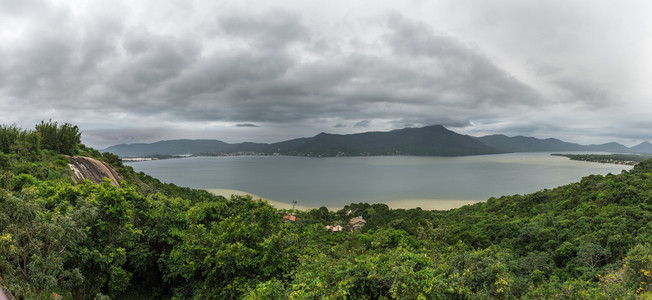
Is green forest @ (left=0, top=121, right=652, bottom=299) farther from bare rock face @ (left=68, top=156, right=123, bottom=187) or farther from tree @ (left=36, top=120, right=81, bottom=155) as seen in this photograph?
tree @ (left=36, top=120, right=81, bottom=155)

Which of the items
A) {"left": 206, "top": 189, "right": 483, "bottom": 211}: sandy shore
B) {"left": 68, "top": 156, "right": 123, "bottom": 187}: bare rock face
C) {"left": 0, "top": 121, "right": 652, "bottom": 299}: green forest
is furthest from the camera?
{"left": 206, "top": 189, "right": 483, "bottom": 211}: sandy shore

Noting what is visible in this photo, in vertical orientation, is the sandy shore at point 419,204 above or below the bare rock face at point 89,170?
below

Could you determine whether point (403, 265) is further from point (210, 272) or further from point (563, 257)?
point (563, 257)

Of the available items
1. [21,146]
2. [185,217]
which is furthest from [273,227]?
[21,146]

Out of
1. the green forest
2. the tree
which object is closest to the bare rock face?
the tree

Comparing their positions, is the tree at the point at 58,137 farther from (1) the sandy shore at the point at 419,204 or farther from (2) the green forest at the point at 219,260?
(1) the sandy shore at the point at 419,204

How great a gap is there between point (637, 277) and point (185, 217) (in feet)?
51.8

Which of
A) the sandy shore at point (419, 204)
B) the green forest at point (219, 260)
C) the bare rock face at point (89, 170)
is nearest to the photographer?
the green forest at point (219, 260)

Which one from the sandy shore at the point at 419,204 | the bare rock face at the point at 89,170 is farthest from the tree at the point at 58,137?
the sandy shore at the point at 419,204

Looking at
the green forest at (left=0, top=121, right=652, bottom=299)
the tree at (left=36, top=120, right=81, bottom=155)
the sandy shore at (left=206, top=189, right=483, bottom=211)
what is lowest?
the sandy shore at (left=206, top=189, right=483, bottom=211)

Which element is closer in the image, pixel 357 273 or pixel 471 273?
pixel 357 273

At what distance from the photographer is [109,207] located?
9547 millimetres

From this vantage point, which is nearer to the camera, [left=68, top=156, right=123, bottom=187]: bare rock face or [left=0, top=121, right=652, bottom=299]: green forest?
[left=0, top=121, right=652, bottom=299]: green forest

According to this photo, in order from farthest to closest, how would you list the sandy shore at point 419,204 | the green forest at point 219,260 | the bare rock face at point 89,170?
the sandy shore at point 419,204, the bare rock face at point 89,170, the green forest at point 219,260
